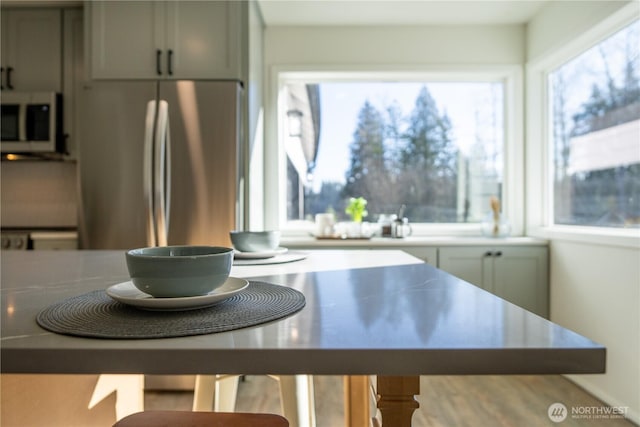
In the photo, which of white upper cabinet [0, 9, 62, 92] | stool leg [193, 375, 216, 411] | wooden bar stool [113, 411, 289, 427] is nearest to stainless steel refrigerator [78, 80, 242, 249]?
white upper cabinet [0, 9, 62, 92]

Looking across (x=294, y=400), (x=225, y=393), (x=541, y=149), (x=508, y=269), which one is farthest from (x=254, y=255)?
(x=541, y=149)

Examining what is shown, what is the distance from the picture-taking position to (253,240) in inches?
49.0

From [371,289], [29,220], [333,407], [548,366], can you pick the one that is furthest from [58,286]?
[29,220]

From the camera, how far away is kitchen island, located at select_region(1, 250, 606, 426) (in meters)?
0.46

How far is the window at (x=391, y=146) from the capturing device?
350 centimetres

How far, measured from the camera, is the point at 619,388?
2.27m

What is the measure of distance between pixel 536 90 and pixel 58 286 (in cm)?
330

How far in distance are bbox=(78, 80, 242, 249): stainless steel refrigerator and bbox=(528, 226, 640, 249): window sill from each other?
2.01 m

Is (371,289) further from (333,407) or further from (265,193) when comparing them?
(265,193)

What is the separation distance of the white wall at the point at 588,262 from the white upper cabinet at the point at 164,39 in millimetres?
2042

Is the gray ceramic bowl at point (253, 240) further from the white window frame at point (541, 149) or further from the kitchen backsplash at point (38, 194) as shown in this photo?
the kitchen backsplash at point (38, 194)

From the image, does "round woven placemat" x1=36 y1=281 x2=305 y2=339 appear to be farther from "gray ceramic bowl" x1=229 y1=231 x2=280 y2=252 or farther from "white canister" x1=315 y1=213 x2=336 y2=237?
"white canister" x1=315 y1=213 x2=336 y2=237

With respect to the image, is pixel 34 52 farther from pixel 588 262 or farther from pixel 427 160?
pixel 588 262

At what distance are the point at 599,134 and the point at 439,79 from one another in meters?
1.28
